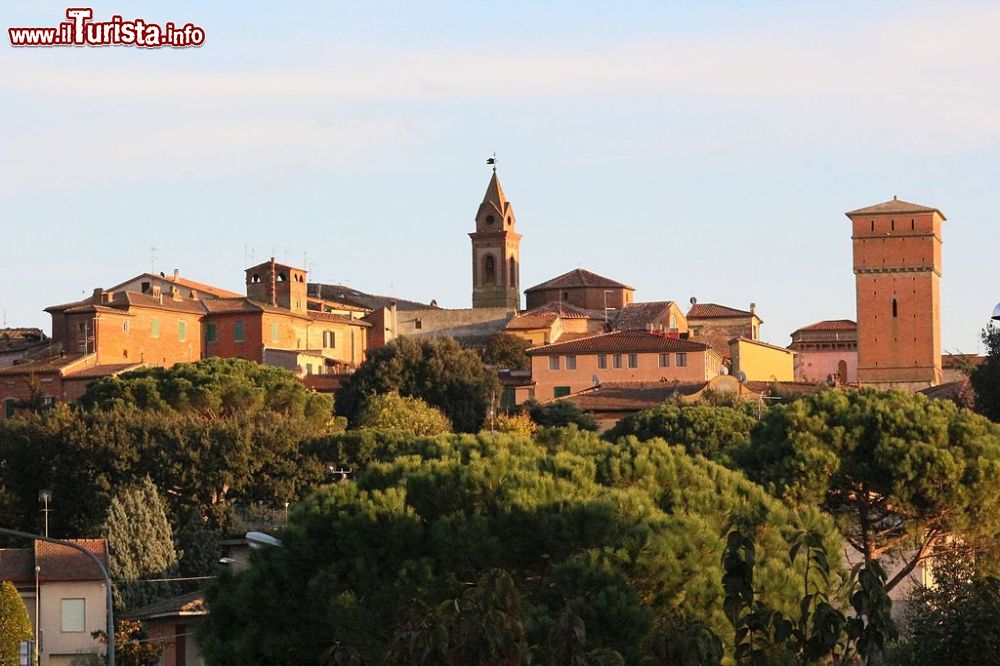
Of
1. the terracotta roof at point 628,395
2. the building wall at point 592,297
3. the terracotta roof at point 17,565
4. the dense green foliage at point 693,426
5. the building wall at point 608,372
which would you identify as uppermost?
the building wall at point 592,297

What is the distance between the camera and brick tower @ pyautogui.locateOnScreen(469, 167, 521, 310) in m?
122

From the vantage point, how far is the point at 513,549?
89.7ft

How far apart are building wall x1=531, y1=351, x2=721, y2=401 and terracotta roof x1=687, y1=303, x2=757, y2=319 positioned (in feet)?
86.0

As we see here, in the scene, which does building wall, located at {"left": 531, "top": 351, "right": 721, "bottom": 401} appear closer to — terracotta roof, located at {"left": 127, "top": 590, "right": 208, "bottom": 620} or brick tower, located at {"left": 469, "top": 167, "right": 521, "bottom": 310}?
brick tower, located at {"left": 469, "top": 167, "right": 521, "bottom": 310}

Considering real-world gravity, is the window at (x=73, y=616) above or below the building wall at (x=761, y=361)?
below

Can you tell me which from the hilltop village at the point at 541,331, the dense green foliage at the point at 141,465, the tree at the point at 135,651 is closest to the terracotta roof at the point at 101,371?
the hilltop village at the point at 541,331

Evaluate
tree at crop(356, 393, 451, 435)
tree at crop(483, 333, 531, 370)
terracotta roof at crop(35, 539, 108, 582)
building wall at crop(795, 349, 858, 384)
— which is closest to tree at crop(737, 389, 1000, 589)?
terracotta roof at crop(35, 539, 108, 582)

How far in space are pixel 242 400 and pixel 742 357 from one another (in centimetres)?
2745

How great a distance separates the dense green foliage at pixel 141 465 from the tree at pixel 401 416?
10.2 metres

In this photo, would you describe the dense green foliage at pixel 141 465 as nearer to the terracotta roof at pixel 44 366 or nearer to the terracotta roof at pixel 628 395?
the terracotta roof at pixel 628 395

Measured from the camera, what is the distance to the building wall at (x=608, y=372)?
87.0 meters

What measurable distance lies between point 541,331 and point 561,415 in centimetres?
2503

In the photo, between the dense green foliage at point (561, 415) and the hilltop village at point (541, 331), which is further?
the hilltop village at point (541, 331)

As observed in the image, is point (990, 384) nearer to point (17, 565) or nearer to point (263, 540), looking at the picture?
point (17, 565)
